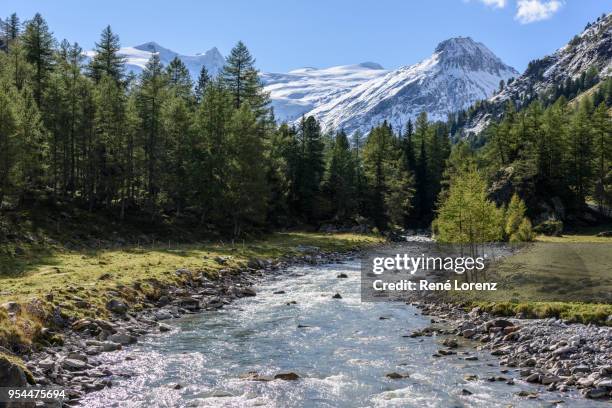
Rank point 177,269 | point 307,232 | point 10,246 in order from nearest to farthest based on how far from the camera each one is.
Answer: point 177,269 → point 10,246 → point 307,232

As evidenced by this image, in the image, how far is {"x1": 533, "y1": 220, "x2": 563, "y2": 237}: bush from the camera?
7988cm

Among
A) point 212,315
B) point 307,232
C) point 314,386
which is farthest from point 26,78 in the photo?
point 314,386

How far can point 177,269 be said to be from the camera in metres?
38.2

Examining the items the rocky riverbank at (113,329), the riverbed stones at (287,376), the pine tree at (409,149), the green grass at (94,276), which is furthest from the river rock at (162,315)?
the pine tree at (409,149)

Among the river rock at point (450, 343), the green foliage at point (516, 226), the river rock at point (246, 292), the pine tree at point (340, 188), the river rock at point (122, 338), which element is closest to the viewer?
the river rock at point (122, 338)

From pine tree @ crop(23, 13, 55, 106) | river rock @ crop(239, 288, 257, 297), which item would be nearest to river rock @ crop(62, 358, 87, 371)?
river rock @ crop(239, 288, 257, 297)

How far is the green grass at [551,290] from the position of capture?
2611 centimetres

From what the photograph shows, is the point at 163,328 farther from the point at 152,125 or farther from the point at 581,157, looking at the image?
the point at 581,157

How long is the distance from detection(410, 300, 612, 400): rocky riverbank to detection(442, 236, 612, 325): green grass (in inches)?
52.5

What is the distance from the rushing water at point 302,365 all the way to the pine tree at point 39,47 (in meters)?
60.7

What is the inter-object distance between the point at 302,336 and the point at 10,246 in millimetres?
28504

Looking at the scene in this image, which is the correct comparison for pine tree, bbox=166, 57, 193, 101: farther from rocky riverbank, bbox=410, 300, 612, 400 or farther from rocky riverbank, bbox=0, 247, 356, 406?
rocky riverbank, bbox=410, 300, 612, 400

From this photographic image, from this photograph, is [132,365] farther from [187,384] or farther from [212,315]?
[212,315]

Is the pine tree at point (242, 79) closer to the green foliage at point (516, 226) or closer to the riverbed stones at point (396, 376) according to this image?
the green foliage at point (516, 226)
